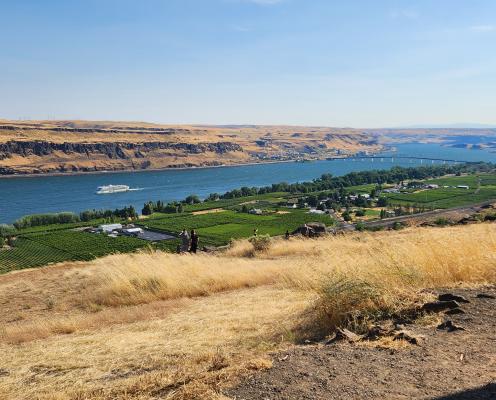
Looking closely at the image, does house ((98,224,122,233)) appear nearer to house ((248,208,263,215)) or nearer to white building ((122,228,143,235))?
white building ((122,228,143,235))

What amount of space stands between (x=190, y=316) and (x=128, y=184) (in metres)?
142

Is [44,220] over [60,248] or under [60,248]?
over

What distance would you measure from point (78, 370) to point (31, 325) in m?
2.99

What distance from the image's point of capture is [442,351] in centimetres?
443

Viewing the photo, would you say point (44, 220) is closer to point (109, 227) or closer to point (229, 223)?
point (109, 227)

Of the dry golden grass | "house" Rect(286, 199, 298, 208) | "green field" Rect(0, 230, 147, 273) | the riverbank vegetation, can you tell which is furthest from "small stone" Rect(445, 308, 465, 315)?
"house" Rect(286, 199, 298, 208)

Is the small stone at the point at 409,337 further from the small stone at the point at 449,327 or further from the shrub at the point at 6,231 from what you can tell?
the shrub at the point at 6,231

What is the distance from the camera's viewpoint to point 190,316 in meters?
7.24

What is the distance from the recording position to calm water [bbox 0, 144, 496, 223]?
10681 cm

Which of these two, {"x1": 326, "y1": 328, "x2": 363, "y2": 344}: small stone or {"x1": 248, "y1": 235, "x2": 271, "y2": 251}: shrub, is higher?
{"x1": 326, "y1": 328, "x2": 363, "y2": 344}: small stone

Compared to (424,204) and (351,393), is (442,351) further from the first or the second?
(424,204)

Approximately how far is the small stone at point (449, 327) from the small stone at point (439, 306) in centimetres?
38

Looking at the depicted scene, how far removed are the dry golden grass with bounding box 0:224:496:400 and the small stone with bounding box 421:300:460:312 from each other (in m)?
0.22

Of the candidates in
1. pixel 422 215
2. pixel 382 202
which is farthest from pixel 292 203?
pixel 422 215
